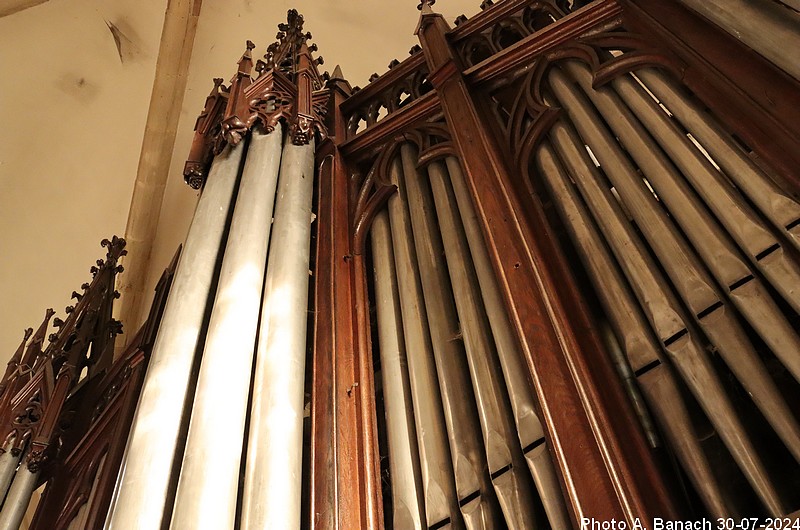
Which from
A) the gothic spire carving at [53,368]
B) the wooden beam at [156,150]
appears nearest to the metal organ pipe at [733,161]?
the gothic spire carving at [53,368]

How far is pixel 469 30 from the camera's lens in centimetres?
349

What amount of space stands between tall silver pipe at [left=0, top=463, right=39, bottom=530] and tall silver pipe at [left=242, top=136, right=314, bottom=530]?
5.78 feet

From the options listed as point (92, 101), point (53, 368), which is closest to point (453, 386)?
point (53, 368)

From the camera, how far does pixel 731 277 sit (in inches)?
73.7

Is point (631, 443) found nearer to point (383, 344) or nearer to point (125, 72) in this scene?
point (383, 344)

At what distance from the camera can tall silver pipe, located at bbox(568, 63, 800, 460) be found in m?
1.64

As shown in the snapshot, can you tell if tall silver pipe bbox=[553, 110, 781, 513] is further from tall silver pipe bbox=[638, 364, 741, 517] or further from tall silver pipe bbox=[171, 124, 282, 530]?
tall silver pipe bbox=[171, 124, 282, 530]

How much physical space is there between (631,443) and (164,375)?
4.21 ft

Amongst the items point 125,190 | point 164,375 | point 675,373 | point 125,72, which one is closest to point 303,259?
point 164,375

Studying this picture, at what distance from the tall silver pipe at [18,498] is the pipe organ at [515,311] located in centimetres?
32

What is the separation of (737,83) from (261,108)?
200cm

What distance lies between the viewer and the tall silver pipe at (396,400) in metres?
2.00

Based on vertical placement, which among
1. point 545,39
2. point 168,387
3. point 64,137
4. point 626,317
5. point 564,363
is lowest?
point 564,363

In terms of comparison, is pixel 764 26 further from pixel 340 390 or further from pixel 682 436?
pixel 340 390
